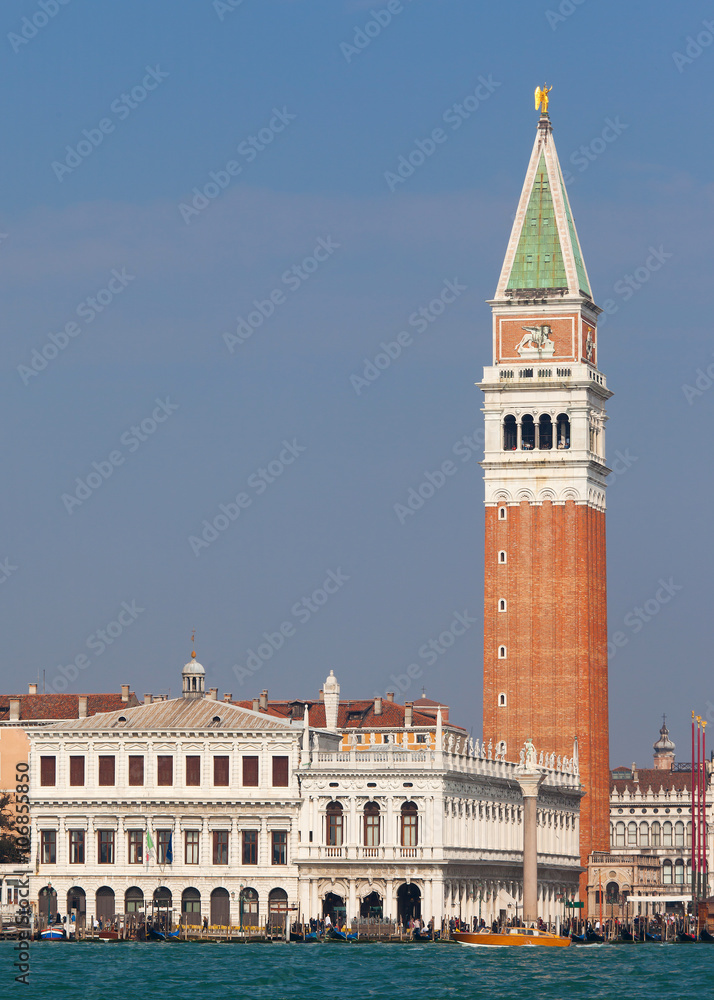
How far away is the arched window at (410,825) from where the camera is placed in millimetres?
112688

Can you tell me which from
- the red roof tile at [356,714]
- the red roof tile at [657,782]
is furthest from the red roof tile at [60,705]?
the red roof tile at [657,782]

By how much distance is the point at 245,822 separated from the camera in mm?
114812

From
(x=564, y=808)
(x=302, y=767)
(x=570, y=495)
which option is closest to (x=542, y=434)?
(x=570, y=495)

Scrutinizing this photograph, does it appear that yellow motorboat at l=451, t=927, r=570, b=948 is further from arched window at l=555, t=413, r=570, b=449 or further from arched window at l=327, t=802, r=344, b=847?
arched window at l=555, t=413, r=570, b=449

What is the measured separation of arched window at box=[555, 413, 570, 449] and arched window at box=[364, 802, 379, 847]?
31.7 m

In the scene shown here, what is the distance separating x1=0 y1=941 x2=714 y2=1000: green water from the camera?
285 ft

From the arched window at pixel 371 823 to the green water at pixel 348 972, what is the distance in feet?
19.2

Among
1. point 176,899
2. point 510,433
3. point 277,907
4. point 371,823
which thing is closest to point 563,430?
point 510,433

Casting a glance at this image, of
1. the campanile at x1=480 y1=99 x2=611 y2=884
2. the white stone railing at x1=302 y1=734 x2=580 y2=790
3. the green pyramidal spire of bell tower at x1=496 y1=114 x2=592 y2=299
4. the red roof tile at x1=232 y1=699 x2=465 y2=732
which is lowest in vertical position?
the white stone railing at x1=302 y1=734 x2=580 y2=790

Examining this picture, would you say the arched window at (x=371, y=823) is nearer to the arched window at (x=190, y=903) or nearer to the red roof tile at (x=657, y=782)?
Result: the arched window at (x=190, y=903)

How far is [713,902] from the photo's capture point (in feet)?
434

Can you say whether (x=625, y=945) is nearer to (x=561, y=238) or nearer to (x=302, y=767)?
(x=302, y=767)

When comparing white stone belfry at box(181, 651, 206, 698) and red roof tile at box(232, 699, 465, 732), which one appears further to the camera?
red roof tile at box(232, 699, 465, 732)

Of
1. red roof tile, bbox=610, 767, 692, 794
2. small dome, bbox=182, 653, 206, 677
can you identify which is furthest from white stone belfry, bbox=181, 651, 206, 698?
red roof tile, bbox=610, 767, 692, 794
